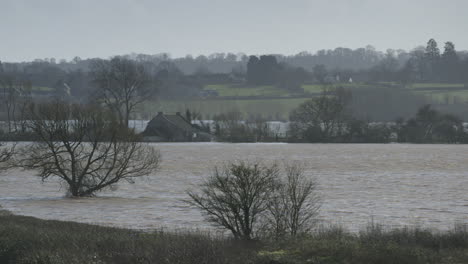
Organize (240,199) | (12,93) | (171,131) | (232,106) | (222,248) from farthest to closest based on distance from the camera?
(232,106) → (12,93) → (171,131) → (240,199) → (222,248)

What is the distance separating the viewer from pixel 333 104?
10950 cm

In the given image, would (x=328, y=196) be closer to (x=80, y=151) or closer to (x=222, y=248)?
(x=80, y=151)

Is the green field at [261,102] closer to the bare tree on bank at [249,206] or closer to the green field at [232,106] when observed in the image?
the green field at [232,106]

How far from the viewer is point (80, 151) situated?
44.0 meters

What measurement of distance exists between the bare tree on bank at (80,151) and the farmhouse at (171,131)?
7263 cm

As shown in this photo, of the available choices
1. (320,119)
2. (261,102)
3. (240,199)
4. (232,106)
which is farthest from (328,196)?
(261,102)

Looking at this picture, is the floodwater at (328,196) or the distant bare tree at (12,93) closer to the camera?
the floodwater at (328,196)

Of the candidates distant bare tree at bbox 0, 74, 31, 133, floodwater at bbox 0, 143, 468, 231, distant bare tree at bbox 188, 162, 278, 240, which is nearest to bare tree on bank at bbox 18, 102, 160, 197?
floodwater at bbox 0, 143, 468, 231

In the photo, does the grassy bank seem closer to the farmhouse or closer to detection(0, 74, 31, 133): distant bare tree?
the farmhouse

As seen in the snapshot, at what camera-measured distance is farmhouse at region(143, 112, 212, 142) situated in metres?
119

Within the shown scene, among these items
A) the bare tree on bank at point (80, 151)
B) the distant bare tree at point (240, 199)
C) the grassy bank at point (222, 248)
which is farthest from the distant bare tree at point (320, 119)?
the grassy bank at point (222, 248)

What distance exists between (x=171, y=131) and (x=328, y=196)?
79.5m

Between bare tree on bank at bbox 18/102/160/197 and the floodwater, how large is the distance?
1.08m

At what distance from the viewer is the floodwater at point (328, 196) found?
1289 inches
